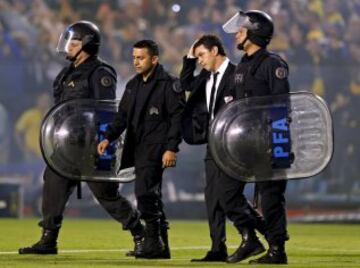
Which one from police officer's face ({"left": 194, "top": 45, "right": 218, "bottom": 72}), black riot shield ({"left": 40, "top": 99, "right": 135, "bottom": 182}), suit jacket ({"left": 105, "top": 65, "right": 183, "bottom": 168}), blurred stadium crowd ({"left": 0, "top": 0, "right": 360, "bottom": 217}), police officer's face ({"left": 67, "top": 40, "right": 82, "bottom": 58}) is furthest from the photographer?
blurred stadium crowd ({"left": 0, "top": 0, "right": 360, "bottom": 217})

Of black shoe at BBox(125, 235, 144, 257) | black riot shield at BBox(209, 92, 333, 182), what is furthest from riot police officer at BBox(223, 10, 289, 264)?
black shoe at BBox(125, 235, 144, 257)

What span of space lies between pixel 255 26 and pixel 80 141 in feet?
6.05

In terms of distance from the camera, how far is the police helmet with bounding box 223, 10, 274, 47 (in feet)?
28.1

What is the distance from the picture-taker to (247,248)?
338 inches

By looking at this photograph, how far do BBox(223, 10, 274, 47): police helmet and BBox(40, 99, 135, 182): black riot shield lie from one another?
55.1 inches

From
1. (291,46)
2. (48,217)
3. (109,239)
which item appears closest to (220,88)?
(48,217)

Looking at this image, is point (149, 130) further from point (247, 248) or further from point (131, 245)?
point (131, 245)

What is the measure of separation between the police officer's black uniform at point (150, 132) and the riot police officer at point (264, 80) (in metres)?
0.69

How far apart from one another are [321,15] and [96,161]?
994cm

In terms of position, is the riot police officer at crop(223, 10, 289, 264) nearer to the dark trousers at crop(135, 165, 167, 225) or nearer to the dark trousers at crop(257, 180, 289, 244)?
the dark trousers at crop(257, 180, 289, 244)

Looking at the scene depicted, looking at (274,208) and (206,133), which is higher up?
(206,133)

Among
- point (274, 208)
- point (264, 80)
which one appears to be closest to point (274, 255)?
point (274, 208)

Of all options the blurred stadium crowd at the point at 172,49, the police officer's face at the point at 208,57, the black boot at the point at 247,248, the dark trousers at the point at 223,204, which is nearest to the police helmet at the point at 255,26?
the police officer's face at the point at 208,57

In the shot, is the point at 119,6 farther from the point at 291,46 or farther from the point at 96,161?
the point at 96,161
